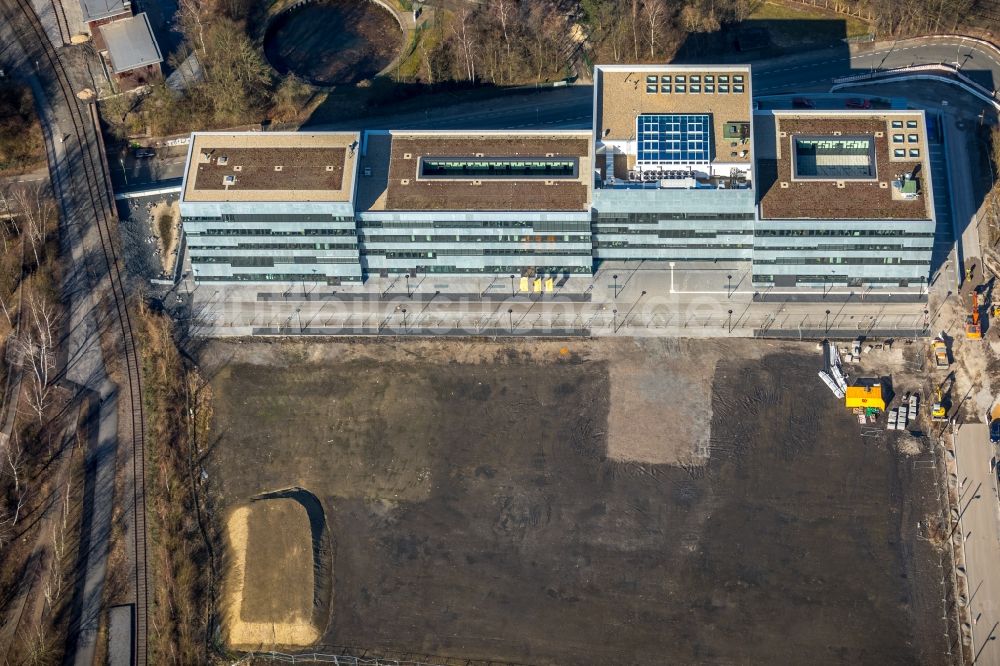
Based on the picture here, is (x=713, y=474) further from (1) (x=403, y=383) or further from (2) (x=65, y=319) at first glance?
(2) (x=65, y=319)

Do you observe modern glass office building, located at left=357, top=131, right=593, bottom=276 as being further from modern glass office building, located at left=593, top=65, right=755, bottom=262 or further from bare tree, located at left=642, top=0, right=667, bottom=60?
bare tree, located at left=642, top=0, right=667, bottom=60

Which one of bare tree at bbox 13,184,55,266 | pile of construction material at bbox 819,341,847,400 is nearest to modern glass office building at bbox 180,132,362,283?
bare tree at bbox 13,184,55,266

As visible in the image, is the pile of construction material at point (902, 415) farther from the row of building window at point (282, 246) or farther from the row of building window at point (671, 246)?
the row of building window at point (282, 246)

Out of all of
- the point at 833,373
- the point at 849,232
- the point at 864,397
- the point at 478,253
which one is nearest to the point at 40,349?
the point at 478,253

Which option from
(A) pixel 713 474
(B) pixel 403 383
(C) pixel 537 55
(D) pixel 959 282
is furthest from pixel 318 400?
(D) pixel 959 282

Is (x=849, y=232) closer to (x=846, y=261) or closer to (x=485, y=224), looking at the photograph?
(x=846, y=261)

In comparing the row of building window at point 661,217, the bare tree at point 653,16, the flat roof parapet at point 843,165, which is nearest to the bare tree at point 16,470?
the row of building window at point 661,217
